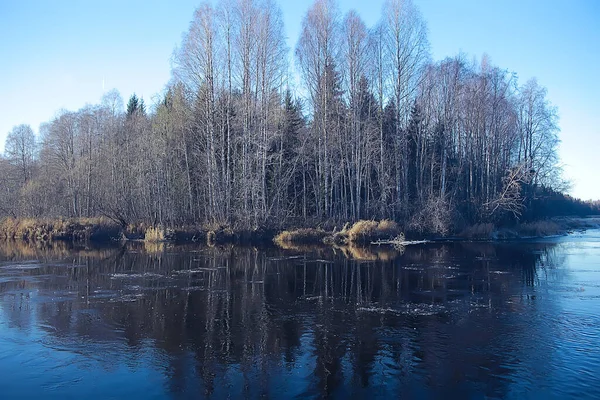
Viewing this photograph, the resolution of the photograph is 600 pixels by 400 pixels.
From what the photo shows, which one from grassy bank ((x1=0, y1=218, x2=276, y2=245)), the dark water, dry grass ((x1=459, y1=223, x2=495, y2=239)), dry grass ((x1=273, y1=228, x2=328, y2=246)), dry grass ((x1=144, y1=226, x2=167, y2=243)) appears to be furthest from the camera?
dry grass ((x1=459, y1=223, x2=495, y2=239))

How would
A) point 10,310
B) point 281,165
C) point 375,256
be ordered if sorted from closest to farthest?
point 10,310, point 375,256, point 281,165

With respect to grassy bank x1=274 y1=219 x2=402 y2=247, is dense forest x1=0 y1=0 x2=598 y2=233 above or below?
above

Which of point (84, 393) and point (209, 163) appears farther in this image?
point (209, 163)

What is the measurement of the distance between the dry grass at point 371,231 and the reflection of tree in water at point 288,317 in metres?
10.8

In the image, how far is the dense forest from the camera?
3503 centimetres

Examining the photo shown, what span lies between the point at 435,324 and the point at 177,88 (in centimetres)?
3242

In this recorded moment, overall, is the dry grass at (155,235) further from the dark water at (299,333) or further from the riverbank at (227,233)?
the dark water at (299,333)

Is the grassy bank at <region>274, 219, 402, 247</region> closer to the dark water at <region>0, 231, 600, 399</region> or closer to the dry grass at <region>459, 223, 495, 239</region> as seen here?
the dry grass at <region>459, 223, 495, 239</region>

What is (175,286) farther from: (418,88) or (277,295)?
(418,88)

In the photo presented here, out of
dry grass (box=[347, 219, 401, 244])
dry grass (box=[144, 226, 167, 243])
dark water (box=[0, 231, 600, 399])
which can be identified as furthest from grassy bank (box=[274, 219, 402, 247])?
dark water (box=[0, 231, 600, 399])

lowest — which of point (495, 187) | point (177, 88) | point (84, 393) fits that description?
point (84, 393)

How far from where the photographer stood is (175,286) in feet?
50.7

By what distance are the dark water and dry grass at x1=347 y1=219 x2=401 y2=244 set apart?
13186 millimetres

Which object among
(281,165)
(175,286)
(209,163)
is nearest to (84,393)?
(175,286)
